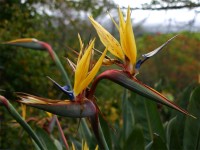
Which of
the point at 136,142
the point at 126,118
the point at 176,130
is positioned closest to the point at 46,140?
the point at 136,142

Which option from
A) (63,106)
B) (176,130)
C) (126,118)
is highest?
(63,106)

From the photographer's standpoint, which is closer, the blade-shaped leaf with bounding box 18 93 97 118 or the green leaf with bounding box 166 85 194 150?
the blade-shaped leaf with bounding box 18 93 97 118

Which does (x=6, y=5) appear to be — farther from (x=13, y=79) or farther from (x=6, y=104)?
(x=6, y=104)

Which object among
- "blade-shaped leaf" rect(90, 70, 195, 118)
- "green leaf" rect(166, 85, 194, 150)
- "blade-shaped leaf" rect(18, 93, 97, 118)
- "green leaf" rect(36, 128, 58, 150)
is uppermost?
"blade-shaped leaf" rect(90, 70, 195, 118)

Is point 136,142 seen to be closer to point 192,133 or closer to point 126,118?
point 192,133

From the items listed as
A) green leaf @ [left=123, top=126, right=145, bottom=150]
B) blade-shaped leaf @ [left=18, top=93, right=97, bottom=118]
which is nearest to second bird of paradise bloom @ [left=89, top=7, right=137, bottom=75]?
blade-shaped leaf @ [left=18, top=93, right=97, bottom=118]

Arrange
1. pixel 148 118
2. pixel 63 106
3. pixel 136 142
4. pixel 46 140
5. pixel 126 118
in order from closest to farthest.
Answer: pixel 63 106
pixel 136 142
pixel 46 140
pixel 148 118
pixel 126 118

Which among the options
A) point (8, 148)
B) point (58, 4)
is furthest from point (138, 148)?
point (58, 4)

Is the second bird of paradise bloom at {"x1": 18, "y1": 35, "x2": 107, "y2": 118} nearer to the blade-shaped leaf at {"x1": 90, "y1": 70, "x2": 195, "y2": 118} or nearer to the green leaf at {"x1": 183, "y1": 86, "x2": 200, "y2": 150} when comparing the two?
the blade-shaped leaf at {"x1": 90, "y1": 70, "x2": 195, "y2": 118}
